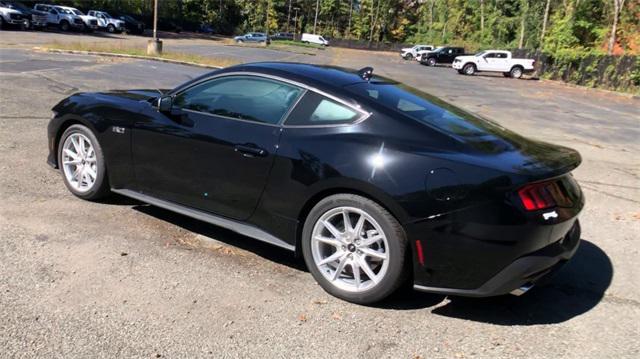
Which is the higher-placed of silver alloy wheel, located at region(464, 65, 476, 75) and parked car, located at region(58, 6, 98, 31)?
parked car, located at region(58, 6, 98, 31)

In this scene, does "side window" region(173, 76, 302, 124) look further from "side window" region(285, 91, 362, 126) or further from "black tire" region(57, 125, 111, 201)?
"black tire" region(57, 125, 111, 201)

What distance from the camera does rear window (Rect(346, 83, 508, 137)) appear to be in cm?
393

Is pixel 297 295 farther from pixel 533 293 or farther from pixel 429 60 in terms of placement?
pixel 429 60

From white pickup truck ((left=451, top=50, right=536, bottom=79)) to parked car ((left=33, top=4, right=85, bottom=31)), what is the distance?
29.6m

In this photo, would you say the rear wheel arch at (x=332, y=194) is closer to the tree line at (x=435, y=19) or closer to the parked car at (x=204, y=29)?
the tree line at (x=435, y=19)

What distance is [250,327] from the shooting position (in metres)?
3.38

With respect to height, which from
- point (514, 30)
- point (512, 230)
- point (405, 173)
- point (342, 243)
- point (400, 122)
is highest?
point (514, 30)

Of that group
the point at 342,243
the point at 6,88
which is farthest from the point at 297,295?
the point at 6,88

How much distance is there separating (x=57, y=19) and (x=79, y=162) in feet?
145

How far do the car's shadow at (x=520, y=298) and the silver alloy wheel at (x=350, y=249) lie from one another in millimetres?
242

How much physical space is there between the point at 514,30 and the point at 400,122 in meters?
66.9

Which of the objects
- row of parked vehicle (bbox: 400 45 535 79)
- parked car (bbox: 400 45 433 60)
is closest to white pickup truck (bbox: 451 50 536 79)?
row of parked vehicle (bbox: 400 45 535 79)

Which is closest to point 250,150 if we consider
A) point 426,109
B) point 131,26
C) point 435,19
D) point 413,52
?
point 426,109

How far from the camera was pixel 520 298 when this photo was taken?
3.98 meters
